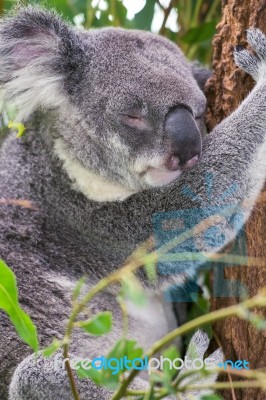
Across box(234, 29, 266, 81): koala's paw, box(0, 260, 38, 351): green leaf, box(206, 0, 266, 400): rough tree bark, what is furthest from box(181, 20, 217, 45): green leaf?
box(0, 260, 38, 351): green leaf

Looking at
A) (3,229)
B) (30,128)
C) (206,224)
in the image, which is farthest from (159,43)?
(3,229)

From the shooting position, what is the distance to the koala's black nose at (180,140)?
7.97 feet

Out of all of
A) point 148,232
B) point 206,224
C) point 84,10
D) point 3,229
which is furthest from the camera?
point 84,10

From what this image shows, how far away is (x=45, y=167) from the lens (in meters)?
2.95

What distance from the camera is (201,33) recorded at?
11.8 feet

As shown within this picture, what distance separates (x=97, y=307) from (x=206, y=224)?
2.59ft

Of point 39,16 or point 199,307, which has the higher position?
point 39,16

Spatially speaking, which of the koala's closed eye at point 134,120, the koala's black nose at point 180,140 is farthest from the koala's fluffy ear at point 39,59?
the koala's black nose at point 180,140

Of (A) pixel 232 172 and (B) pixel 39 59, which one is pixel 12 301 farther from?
(B) pixel 39 59

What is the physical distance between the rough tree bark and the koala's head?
0.44ft

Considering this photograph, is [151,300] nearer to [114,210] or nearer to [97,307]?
[97,307]

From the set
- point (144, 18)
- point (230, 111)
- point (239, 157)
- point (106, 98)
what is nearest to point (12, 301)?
point (106, 98)

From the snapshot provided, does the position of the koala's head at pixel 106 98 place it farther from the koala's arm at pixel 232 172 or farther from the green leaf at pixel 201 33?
the green leaf at pixel 201 33

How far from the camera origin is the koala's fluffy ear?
2.62 m
